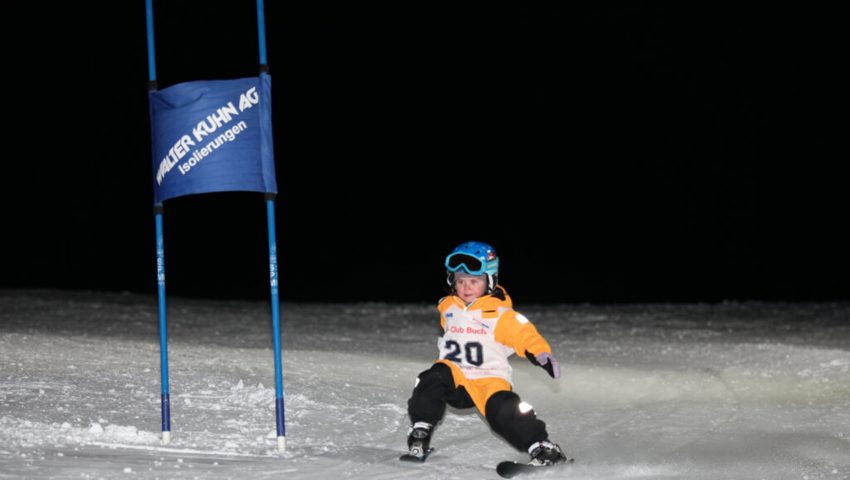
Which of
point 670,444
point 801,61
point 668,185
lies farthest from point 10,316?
point 801,61

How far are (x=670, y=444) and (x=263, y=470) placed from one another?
246cm

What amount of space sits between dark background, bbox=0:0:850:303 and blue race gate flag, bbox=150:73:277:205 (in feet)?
53.6

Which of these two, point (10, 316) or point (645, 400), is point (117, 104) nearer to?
point (10, 316)

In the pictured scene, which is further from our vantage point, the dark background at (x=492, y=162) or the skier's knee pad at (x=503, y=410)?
the dark background at (x=492, y=162)

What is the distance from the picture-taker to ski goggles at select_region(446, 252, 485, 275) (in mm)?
6402

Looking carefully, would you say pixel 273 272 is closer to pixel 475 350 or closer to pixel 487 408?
pixel 475 350

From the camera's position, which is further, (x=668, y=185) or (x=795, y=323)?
(x=668, y=185)

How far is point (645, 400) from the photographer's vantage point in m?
8.54

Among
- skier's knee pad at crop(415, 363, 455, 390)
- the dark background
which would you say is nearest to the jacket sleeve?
skier's knee pad at crop(415, 363, 455, 390)

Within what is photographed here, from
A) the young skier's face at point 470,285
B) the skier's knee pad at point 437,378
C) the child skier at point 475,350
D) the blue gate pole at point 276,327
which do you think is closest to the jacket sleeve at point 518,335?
the child skier at point 475,350

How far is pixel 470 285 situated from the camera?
21.4ft

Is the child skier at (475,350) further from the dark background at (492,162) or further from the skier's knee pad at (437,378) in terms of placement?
the dark background at (492,162)

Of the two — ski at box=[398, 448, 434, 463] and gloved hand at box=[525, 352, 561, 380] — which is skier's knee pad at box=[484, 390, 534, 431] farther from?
ski at box=[398, 448, 434, 463]

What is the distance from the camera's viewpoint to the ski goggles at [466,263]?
640cm
